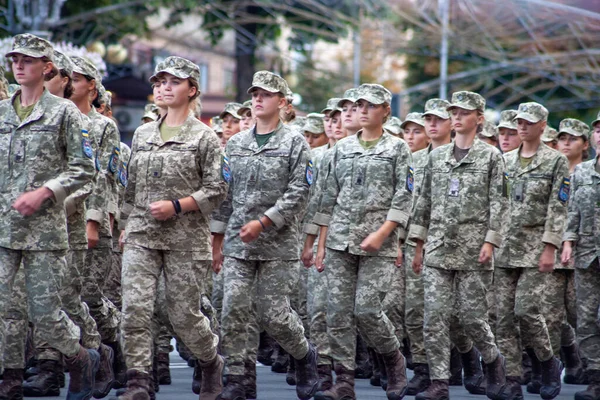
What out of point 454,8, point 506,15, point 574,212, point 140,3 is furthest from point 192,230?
point 454,8

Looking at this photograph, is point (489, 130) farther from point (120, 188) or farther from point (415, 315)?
point (120, 188)

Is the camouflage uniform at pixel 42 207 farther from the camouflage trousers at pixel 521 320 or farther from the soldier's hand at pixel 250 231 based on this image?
the camouflage trousers at pixel 521 320

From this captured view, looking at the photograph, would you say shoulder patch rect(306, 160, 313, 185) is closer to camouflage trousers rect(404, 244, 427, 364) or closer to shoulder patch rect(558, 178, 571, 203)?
camouflage trousers rect(404, 244, 427, 364)

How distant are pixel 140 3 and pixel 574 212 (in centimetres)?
1720

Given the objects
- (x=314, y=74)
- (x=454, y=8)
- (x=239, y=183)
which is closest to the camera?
(x=239, y=183)

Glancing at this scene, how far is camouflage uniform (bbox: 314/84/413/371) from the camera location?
988 cm

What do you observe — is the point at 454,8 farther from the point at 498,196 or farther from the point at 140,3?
the point at 498,196

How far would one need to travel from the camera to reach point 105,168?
32.9 feet

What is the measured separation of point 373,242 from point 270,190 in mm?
887

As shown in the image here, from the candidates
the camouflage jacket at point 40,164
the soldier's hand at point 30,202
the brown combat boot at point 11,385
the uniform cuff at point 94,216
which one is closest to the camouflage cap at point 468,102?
the uniform cuff at point 94,216

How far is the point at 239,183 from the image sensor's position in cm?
990

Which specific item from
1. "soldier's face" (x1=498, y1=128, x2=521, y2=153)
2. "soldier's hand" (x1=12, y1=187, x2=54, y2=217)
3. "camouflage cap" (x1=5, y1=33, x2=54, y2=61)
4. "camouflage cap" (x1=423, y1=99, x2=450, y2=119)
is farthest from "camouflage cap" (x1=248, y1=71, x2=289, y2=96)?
"soldier's face" (x1=498, y1=128, x2=521, y2=153)

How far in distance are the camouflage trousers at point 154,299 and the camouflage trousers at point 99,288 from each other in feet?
3.63

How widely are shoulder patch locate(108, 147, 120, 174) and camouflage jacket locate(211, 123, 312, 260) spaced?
912 mm
